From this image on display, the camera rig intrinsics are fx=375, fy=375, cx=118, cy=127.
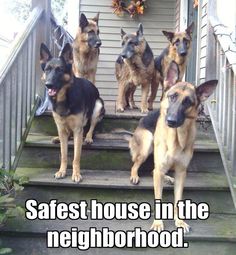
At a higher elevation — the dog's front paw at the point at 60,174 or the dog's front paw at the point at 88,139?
the dog's front paw at the point at 88,139

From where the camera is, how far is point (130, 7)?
7.18m

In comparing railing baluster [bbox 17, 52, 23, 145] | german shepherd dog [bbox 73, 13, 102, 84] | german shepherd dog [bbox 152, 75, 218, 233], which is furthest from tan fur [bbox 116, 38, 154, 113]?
german shepherd dog [bbox 152, 75, 218, 233]

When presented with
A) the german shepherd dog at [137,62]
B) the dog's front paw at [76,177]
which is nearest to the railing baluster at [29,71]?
the dog's front paw at [76,177]

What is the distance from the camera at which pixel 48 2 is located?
4.43 metres

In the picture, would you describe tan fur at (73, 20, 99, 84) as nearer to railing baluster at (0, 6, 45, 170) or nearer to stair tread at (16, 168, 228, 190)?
railing baluster at (0, 6, 45, 170)

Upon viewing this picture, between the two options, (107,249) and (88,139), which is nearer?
(107,249)

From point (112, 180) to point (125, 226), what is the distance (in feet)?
1.80

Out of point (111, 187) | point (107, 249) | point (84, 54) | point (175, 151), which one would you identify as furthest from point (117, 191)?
point (84, 54)

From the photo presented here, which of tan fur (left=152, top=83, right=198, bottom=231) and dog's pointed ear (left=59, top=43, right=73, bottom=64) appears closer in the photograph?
tan fur (left=152, top=83, right=198, bottom=231)

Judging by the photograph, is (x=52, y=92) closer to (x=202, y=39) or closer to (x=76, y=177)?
(x=76, y=177)

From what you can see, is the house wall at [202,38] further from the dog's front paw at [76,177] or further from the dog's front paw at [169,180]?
the dog's front paw at [76,177]

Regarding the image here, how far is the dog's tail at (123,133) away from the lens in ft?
12.6

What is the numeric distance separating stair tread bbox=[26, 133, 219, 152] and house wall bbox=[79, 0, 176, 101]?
133 inches

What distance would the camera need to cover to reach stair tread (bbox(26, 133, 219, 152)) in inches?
147
